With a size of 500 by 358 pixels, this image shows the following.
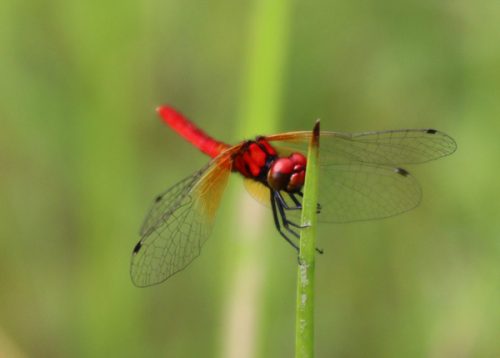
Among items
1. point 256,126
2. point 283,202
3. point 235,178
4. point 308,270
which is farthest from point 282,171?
point 308,270

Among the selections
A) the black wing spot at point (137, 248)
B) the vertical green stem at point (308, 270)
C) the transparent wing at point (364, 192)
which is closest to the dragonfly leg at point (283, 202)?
the transparent wing at point (364, 192)

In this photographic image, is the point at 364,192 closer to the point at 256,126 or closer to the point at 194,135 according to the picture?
the point at 256,126

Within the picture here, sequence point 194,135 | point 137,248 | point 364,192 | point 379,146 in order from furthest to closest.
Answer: point 194,135 → point 364,192 → point 379,146 → point 137,248

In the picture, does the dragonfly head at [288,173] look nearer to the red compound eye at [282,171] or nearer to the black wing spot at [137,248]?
the red compound eye at [282,171]

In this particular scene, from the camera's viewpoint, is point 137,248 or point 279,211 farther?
point 279,211

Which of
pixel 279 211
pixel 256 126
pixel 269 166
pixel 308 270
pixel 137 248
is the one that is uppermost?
pixel 256 126

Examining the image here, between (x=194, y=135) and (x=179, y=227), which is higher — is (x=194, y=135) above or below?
above

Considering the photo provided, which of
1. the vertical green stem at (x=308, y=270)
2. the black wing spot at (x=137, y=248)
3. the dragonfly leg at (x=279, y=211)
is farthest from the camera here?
the dragonfly leg at (x=279, y=211)
